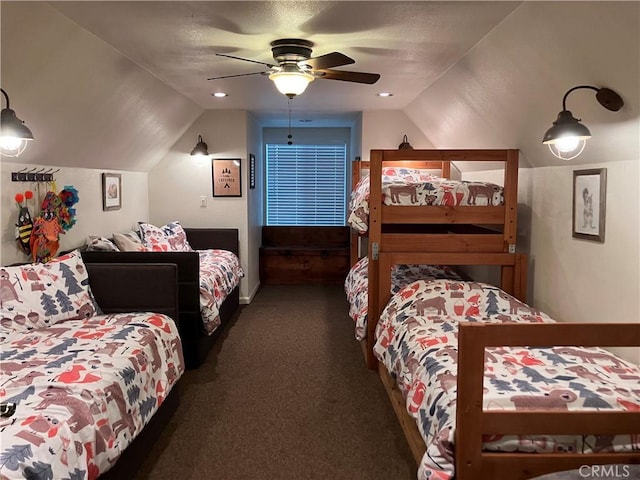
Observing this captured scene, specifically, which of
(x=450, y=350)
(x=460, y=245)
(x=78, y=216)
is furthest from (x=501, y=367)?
(x=78, y=216)

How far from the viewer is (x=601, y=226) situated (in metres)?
2.59

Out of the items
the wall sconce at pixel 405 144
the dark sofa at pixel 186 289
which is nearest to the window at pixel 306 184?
the wall sconce at pixel 405 144

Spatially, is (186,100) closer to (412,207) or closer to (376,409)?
(412,207)

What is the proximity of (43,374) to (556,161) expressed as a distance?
116 inches

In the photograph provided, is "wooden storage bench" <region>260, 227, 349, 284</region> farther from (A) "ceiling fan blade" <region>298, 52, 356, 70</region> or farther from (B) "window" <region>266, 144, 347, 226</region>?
(A) "ceiling fan blade" <region>298, 52, 356, 70</region>

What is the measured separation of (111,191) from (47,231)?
1.33m

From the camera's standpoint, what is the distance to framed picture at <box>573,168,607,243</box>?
2.58 meters

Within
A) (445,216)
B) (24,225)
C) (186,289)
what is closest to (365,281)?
(445,216)

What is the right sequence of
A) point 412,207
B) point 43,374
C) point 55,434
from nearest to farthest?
point 55,434
point 43,374
point 412,207

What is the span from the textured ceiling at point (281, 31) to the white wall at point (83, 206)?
101 cm

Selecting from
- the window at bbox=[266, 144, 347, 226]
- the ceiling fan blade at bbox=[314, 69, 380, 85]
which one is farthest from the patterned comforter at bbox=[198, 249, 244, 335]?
the window at bbox=[266, 144, 347, 226]

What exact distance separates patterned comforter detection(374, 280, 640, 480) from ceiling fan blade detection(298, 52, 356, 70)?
1.46 m

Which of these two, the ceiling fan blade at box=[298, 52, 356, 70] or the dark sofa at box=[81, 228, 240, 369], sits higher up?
the ceiling fan blade at box=[298, 52, 356, 70]

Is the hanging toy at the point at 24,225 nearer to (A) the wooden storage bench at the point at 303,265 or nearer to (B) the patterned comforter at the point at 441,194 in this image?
(B) the patterned comforter at the point at 441,194
